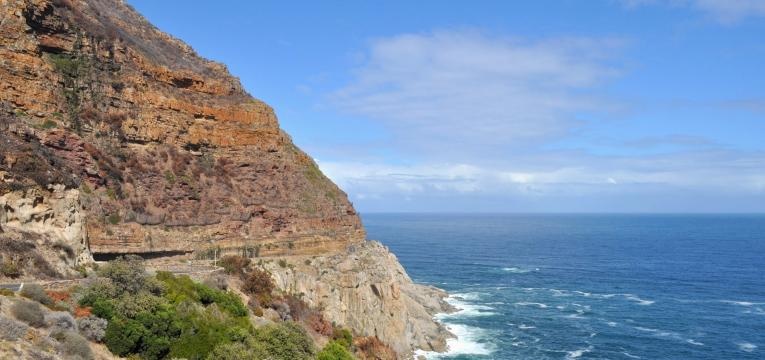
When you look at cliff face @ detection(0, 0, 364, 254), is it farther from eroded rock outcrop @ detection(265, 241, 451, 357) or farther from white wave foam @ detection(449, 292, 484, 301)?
white wave foam @ detection(449, 292, 484, 301)

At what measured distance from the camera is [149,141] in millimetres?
45000

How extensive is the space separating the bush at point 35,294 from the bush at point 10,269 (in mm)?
3096

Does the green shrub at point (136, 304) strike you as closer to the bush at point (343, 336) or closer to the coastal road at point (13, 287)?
the coastal road at point (13, 287)

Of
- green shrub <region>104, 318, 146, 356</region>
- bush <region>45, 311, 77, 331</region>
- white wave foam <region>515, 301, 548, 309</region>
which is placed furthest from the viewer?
white wave foam <region>515, 301, 548, 309</region>

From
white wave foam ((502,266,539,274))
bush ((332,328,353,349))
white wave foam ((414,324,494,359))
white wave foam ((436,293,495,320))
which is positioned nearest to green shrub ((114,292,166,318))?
bush ((332,328,353,349))

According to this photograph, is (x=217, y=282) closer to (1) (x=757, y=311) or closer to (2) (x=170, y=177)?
(2) (x=170, y=177)

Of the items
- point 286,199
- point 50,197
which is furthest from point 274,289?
point 50,197

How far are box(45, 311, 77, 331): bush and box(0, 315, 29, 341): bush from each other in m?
1.46

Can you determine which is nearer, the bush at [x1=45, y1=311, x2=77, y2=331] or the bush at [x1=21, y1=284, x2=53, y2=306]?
the bush at [x1=45, y1=311, x2=77, y2=331]

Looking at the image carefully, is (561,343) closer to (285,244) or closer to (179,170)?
(285,244)

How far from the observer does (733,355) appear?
51.5 meters

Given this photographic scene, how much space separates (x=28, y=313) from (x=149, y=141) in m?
28.5

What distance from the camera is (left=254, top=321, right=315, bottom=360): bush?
1014 inches

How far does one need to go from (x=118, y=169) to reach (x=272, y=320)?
17614 millimetres
